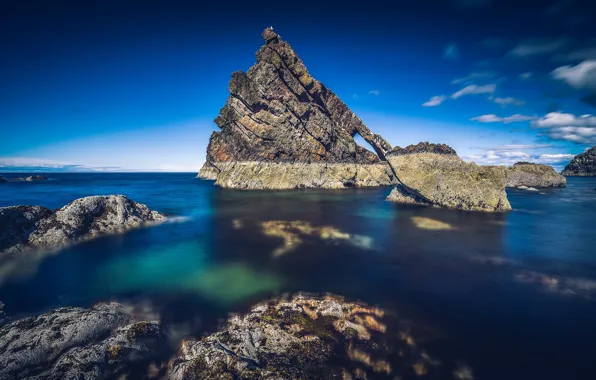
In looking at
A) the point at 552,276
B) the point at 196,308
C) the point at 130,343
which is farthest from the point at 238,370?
the point at 552,276

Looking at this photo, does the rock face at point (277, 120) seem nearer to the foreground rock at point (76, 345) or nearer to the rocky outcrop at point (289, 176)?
the rocky outcrop at point (289, 176)

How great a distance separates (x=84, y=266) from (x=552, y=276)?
75.7 ft

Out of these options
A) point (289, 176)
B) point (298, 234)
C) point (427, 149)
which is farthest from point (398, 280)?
point (289, 176)

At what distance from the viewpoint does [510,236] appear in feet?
61.8

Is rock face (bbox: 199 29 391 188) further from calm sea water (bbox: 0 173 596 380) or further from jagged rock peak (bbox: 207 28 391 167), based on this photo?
calm sea water (bbox: 0 173 596 380)

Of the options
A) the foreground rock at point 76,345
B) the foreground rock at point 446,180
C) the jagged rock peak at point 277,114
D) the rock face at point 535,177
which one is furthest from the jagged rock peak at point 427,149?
the rock face at point 535,177

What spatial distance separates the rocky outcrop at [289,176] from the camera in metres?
57.3

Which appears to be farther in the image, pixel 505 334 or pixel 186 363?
pixel 505 334

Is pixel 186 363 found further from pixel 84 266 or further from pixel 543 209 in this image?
pixel 543 209

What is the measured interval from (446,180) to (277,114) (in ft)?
126

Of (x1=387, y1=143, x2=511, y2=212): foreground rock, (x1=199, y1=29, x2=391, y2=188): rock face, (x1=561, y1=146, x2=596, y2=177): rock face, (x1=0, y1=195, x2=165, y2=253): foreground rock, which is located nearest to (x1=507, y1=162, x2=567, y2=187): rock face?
(x1=199, y1=29, x2=391, y2=188): rock face

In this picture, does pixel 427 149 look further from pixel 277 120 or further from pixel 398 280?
pixel 277 120

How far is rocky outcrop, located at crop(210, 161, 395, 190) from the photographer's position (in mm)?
57312

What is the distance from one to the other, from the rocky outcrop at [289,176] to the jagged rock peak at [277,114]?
62.0 inches
